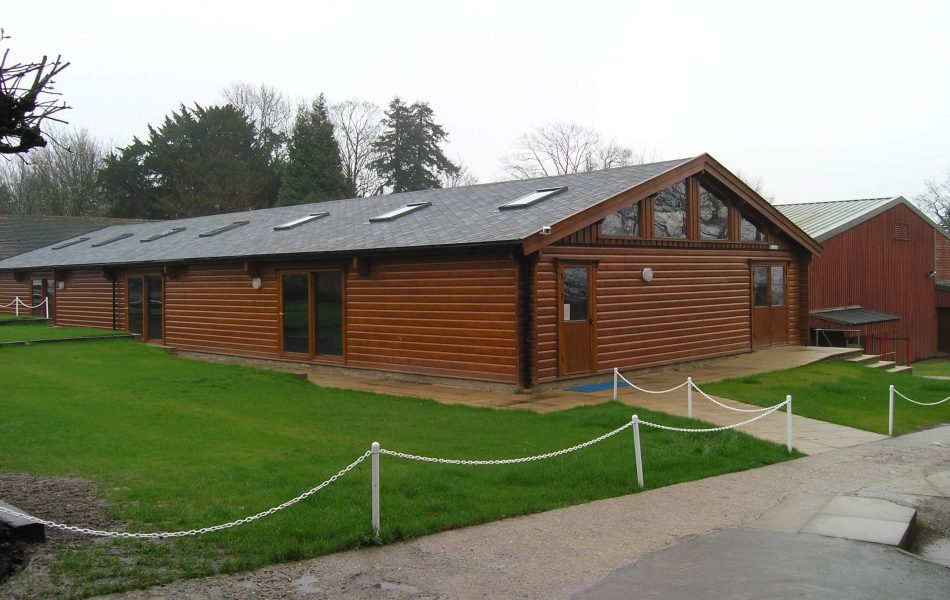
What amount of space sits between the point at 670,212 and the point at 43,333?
17752 millimetres

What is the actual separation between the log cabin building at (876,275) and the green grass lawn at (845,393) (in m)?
5.91

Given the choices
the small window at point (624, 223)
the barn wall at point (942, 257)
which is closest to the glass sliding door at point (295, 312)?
the small window at point (624, 223)

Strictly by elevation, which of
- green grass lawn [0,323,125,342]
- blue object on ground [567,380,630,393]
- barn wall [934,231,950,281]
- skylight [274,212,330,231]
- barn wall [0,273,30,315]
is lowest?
blue object on ground [567,380,630,393]

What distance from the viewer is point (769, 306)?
2156 cm

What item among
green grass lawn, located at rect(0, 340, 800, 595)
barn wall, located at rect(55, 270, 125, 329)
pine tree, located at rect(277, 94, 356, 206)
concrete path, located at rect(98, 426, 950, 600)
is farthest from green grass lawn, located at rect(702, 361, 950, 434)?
pine tree, located at rect(277, 94, 356, 206)

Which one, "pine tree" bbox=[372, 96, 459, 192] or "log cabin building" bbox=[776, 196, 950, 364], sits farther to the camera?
"pine tree" bbox=[372, 96, 459, 192]

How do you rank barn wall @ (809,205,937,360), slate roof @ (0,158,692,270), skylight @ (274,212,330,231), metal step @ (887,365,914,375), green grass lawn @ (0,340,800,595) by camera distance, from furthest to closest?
barn wall @ (809,205,937,360) → skylight @ (274,212,330,231) → metal step @ (887,365,914,375) → slate roof @ (0,158,692,270) → green grass lawn @ (0,340,800,595)

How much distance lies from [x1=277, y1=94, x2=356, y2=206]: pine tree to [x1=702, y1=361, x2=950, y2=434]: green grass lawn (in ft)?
127

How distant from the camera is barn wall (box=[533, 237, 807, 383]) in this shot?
15.1 meters

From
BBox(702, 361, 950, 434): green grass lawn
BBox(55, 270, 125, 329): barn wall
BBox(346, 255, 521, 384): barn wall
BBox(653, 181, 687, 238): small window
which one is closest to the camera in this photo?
BBox(702, 361, 950, 434): green grass lawn

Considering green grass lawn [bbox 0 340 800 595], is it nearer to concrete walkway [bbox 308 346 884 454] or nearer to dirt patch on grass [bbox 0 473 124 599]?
dirt patch on grass [bbox 0 473 124 599]

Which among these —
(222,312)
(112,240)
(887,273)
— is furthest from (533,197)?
(112,240)

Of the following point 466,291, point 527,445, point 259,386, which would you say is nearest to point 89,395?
point 259,386

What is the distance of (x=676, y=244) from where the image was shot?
60.4 feet
